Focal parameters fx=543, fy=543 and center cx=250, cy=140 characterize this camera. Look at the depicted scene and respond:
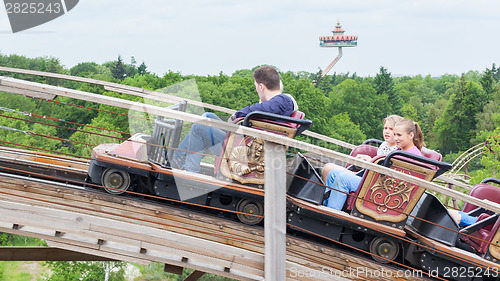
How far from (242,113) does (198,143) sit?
0.49m

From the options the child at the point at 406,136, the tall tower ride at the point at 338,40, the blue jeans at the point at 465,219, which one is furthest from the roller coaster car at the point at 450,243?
the tall tower ride at the point at 338,40

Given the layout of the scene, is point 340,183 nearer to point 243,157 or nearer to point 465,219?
point 243,157

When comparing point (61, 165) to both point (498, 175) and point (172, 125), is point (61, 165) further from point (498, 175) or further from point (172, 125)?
point (498, 175)

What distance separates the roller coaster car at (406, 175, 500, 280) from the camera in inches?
164

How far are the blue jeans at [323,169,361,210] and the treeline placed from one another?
24898mm

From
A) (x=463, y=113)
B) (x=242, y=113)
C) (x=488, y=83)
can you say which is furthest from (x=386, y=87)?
(x=242, y=113)

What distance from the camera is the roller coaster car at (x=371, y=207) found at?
4.09 meters

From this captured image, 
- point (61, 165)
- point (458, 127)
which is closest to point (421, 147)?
point (61, 165)

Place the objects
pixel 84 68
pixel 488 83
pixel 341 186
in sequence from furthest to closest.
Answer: pixel 84 68, pixel 488 83, pixel 341 186

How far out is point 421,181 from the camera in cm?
354

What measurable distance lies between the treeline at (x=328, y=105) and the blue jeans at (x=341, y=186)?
24898 millimetres

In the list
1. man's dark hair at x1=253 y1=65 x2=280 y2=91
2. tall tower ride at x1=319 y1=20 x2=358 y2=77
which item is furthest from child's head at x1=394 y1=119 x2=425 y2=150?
tall tower ride at x1=319 y1=20 x2=358 y2=77

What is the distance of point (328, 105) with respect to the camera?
50.8m

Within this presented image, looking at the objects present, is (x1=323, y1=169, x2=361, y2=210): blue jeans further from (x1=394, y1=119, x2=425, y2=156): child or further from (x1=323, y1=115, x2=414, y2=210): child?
(x1=394, y1=119, x2=425, y2=156): child
